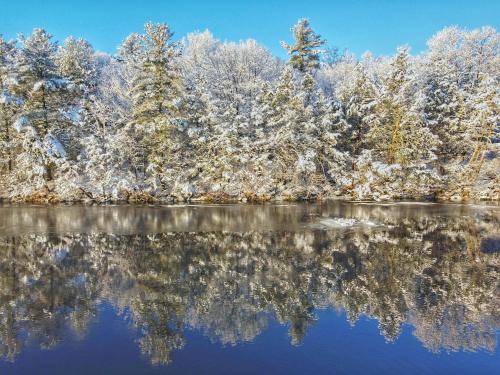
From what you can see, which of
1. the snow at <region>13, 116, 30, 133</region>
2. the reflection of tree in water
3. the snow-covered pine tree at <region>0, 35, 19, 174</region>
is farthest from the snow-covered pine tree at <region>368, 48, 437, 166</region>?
the snow-covered pine tree at <region>0, 35, 19, 174</region>

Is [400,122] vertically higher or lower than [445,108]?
lower

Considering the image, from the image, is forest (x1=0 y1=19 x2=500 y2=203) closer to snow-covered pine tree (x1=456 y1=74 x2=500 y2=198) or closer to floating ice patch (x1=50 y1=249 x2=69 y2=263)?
snow-covered pine tree (x1=456 y1=74 x2=500 y2=198)

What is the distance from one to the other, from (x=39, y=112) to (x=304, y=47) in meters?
29.8

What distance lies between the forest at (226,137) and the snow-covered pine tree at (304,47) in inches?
6.2

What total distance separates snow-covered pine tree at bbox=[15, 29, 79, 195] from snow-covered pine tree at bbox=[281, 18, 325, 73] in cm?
2520

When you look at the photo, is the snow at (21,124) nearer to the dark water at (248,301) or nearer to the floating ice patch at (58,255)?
the dark water at (248,301)

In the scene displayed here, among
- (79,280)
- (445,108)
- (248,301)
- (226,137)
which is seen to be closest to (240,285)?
(248,301)

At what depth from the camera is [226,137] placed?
3709cm

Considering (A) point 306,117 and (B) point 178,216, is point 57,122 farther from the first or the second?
(A) point 306,117

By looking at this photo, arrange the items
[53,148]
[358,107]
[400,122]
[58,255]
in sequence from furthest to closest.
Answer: [358,107], [400,122], [53,148], [58,255]

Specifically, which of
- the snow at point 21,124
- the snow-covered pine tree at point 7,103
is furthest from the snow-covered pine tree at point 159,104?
the snow-covered pine tree at point 7,103

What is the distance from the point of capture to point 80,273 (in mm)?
12625

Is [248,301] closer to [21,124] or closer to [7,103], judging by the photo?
[21,124]

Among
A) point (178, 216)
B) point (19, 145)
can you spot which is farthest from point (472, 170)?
point (19, 145)
